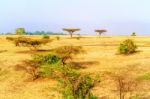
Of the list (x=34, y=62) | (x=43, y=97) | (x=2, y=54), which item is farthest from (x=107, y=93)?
(x=2, y=54)

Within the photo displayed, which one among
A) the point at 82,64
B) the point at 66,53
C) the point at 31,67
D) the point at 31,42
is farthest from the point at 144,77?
the point at 31,42

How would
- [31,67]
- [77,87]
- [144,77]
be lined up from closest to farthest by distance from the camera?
[77,87] → [144,77] → [31,67]

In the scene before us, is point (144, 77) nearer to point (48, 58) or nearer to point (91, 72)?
point (91, 72)

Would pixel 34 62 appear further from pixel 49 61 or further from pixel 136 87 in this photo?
pixel 136 87

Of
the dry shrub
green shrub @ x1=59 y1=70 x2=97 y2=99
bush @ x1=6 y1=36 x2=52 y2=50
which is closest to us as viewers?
green shrub @ x1=59 y1=70 x2=97 y2=99

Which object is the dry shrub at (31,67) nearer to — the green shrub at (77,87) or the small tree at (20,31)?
the green shrub at (77,87)

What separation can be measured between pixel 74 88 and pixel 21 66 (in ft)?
42.6

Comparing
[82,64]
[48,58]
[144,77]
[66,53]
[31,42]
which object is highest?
[31,42]

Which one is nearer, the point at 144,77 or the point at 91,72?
the point at 144,77

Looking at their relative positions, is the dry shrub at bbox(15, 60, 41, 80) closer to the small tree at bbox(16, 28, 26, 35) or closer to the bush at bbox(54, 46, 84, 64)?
the bush at bbox(54, 46, 84, 64)

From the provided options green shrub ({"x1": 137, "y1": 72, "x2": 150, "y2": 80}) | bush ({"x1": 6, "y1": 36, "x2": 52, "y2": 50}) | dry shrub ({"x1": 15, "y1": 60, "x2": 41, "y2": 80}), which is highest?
bush ({"x1": 6, "y1": 36, "x2": 52, "y2": 50})

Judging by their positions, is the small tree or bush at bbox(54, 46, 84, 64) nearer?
bush at bbox(54, 46, 84, 64)

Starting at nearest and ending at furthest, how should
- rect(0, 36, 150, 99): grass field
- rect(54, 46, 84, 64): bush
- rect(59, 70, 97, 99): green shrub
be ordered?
1. rect(59, 70, 97, 99): green shrub
2. rect(0, 36, 150, 99): grass field
3. rect(54, 46, 84, 64): bush

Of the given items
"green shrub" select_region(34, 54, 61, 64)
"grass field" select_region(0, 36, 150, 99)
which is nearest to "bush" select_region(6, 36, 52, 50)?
"grass field" select_region(0, 36, 150, 99)
